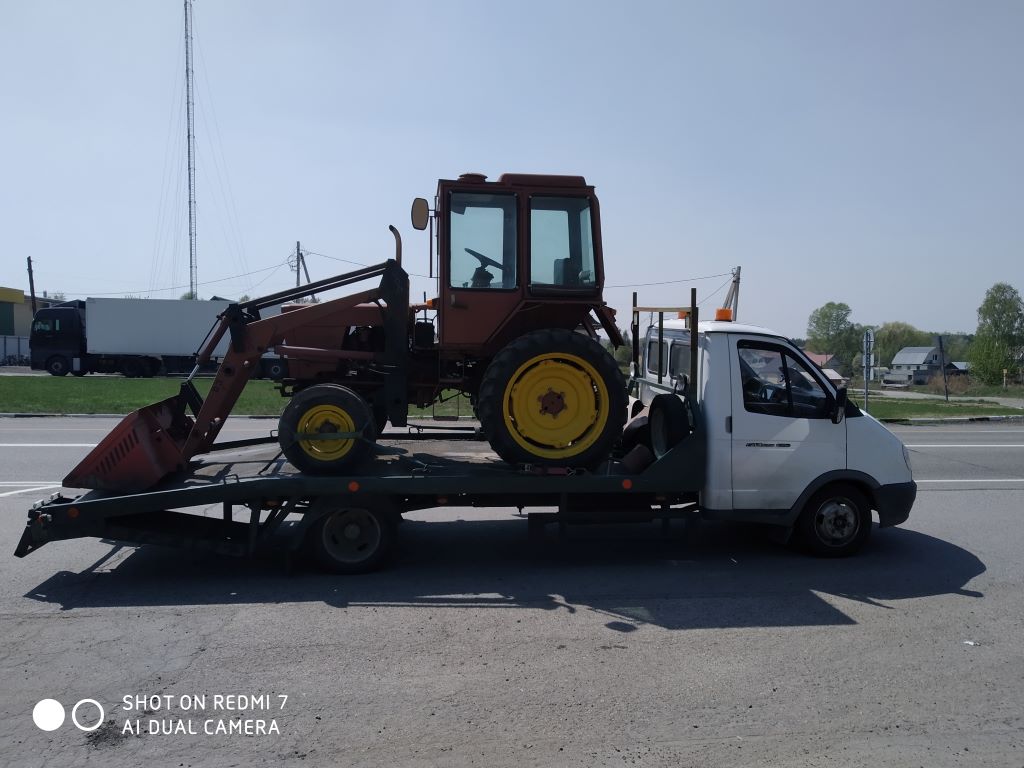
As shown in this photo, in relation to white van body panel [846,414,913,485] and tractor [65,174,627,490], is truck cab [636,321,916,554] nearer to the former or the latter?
white van body panel [846,414,913,485]

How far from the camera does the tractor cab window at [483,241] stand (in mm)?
6656

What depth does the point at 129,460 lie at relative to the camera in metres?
6.26

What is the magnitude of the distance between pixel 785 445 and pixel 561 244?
2615mm

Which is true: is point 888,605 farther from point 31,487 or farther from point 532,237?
point 31,487

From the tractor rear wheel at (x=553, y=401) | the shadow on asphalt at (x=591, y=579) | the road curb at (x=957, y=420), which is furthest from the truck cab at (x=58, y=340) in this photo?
the tractor rear wheel at (x=553, y=401)

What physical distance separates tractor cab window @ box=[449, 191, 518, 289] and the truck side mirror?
2.96m

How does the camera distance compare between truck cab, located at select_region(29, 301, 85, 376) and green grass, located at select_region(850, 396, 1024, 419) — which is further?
truck cab, located at select_region(29, 301, 85, 376)

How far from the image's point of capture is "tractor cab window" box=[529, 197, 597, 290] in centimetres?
671

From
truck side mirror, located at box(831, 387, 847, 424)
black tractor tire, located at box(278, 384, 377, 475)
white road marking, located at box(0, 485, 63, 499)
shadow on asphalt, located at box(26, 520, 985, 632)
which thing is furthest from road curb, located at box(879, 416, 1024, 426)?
white road marking, located at box(0, 485, 63, 499)

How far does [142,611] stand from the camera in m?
5.59

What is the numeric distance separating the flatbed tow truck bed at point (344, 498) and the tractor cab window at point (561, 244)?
1647 millimetres

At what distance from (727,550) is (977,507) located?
418 centimetres

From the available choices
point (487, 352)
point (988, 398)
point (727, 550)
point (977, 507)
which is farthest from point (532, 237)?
point (988, 398)

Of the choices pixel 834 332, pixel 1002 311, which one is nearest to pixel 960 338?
pixel 834 332
